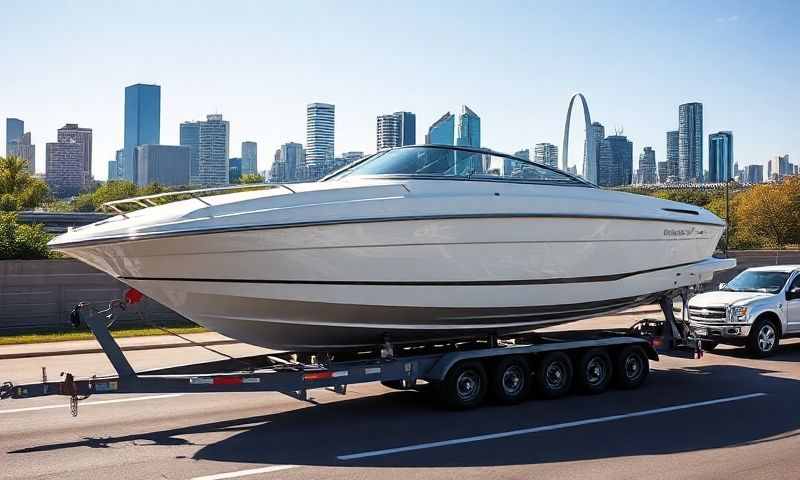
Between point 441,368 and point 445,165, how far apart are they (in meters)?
2.56

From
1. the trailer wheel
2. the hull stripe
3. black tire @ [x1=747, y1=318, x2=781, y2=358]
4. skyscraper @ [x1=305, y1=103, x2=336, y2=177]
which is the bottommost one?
the trailer wheel

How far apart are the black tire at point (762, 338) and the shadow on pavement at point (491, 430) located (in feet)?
9.88

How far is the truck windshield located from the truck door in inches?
6.3

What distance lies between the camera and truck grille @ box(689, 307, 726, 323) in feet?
47.1

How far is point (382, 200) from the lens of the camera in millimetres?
9320

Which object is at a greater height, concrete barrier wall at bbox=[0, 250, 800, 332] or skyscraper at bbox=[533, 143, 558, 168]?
skyscraper at bbox=[533, 143, 558, 168]

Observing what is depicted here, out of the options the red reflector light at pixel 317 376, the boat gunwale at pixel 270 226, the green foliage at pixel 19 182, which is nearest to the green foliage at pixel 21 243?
the boat gunwale at pixel 270 226

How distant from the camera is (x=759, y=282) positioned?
15430 mm

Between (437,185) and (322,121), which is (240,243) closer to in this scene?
(437,185)

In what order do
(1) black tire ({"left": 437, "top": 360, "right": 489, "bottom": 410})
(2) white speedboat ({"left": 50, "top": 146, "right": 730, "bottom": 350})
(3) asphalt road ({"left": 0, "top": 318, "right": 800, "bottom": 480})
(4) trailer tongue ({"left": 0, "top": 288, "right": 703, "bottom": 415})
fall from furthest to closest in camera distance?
(1) black tire ({"left": 437, "top": 360, "right": 489, "bottom": 410}), (2) white speedboat ({"left": 50, "top": 146, "right": 730, "bottom": 350}), (4) trailer tongue ({"left": 0, "top": 288, "right": 703, "bottom": 415}), (3) asphalt road ({"left": 0, "top": 318, "right": 800, "bottom": 480})

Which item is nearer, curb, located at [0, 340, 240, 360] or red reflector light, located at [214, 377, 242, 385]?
red reflector light, located at [214, 377, 242, 385]

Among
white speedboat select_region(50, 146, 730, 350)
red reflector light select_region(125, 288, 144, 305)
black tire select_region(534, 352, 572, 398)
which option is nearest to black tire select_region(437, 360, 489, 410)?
white speedboat select_region(50, 146, 730, 350)

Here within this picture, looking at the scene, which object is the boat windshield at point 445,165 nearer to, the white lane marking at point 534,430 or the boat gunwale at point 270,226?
the boat gunwale at point 270,226

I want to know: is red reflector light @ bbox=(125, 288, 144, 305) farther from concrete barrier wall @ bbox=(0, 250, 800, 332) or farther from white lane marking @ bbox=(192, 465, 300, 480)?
concrete barrier wall @ bbox=(0, 250, 800, 332)
